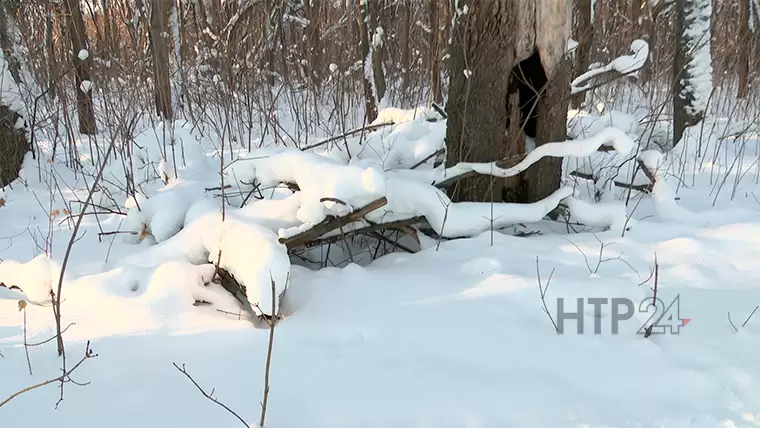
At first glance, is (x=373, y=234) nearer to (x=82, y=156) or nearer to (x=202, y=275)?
(x=202, y=275)

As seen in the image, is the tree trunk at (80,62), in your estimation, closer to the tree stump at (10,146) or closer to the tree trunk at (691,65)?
the tree stump at (10,146)

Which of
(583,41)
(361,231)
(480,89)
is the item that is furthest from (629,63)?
(583,41)

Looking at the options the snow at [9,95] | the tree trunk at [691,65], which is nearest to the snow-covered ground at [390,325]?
the snow at [9,95]

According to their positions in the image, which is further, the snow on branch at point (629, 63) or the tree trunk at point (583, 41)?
the tree trunk at point (583, 41)

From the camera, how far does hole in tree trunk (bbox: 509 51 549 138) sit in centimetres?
240

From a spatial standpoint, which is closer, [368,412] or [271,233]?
[368,412]

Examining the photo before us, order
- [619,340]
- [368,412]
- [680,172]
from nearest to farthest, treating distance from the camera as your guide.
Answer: [368,412], [619,340], [680,172]

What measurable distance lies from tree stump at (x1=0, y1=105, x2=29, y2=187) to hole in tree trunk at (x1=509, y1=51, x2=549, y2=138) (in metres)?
3.72

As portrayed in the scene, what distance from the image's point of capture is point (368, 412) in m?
1.26

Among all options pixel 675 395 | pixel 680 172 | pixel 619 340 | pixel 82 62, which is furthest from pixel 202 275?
pixel 82 62

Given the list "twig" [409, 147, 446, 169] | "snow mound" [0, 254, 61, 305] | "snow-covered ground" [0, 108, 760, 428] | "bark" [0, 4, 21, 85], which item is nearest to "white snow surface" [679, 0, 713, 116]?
"snow-covered ground" [0, 108, 760, 428]

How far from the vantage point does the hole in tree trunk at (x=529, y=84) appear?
7.88 feet

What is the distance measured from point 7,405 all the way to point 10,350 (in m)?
0.33

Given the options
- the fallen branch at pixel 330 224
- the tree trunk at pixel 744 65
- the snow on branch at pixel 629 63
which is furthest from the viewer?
the tree trunk at pixel 744 65
